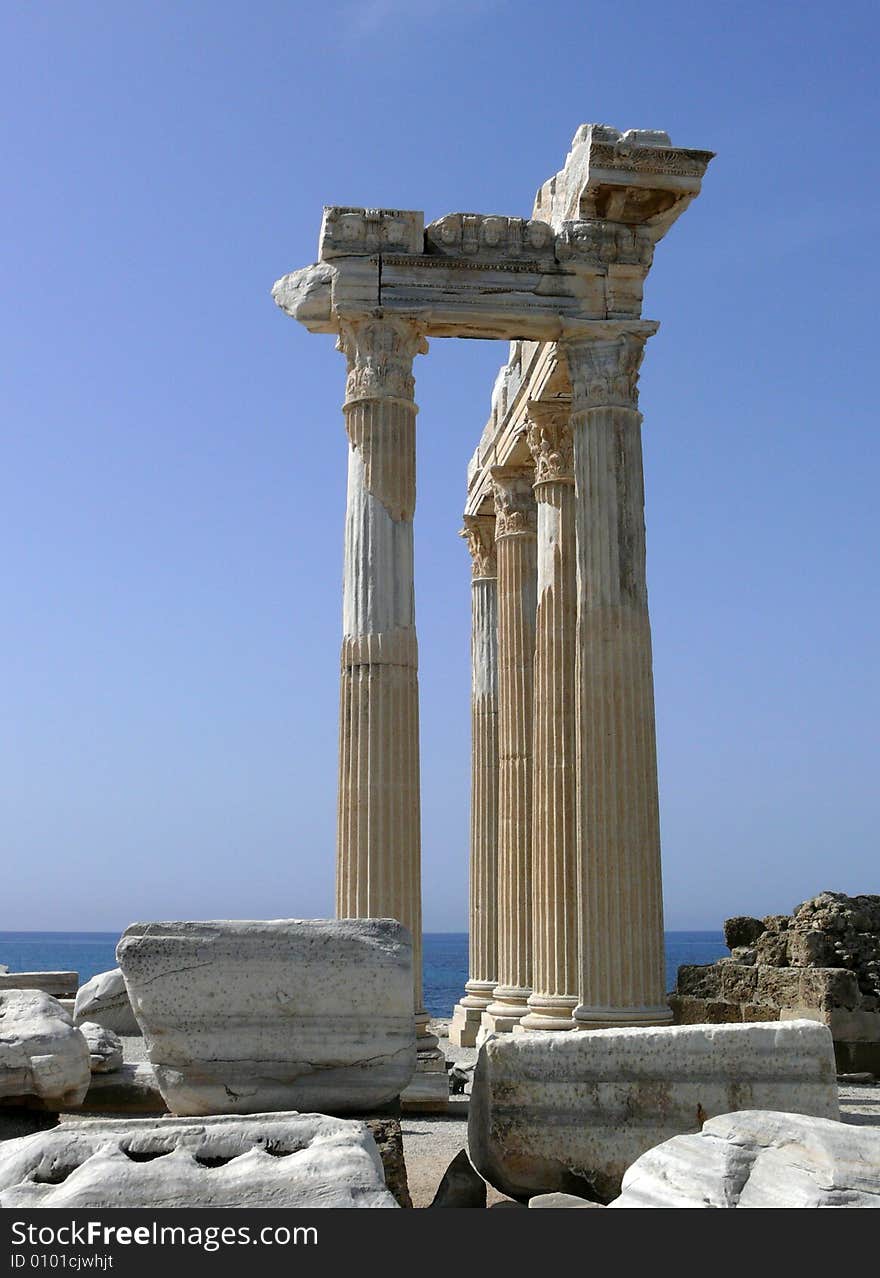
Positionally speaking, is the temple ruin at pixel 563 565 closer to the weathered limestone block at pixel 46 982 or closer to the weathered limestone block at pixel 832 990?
the weathered limestone block at pixel 832 990

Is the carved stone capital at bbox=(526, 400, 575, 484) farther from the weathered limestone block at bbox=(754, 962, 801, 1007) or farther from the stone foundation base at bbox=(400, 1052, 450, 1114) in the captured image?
the stone foundation base at bbox=(400, 1052, 450, 1114)

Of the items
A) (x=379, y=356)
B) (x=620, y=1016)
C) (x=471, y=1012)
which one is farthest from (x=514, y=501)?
(x=620, y=1016)

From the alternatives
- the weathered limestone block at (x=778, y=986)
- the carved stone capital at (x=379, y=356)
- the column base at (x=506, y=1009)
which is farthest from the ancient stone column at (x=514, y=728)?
the carved stone capital at (x=379, y=356)

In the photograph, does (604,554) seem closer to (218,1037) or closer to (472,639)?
(472,639)

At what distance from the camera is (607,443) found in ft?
55.9

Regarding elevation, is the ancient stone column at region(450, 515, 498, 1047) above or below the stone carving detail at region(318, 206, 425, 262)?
below

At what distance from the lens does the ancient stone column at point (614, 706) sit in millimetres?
16031

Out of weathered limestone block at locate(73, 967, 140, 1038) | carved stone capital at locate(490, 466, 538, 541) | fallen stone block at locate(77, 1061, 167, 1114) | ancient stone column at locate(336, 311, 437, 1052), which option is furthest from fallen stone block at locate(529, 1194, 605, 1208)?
carved stone capital at locate(490, 466, 538, 541)

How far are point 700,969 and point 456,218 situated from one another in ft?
35.2

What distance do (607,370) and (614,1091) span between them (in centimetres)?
1056

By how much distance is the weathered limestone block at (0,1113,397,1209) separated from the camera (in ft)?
21.2

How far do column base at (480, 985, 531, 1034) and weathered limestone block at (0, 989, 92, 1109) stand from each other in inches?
370

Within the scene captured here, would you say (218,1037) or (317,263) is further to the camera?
(317,263)
